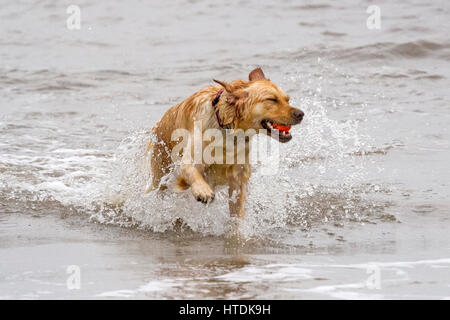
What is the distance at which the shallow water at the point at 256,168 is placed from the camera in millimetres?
5012

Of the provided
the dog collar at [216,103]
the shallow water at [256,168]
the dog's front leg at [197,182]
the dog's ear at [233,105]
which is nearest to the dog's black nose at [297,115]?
the dog's ear at [233,105]

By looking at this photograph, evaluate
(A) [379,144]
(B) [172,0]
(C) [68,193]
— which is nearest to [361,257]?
(C) [68,193]

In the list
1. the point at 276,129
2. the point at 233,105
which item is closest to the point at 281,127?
the point at 276,129

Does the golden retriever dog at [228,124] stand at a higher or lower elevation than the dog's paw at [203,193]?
higher

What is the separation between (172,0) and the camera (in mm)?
20406

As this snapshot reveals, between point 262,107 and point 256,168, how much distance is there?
2.23 meters

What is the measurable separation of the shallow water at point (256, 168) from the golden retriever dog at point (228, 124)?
47cm

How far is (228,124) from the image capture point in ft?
19.8

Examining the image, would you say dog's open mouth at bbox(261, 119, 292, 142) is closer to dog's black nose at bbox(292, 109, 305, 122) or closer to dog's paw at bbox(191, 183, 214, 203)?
dog's black nose at bbox(292, 109, 305, 122)

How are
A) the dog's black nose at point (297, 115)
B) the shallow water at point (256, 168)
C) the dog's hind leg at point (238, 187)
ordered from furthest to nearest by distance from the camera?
1. the dog's hind leg at point (238, 187)
2. the dog's black nose at point (297, 115)
3. the shallow water at point (256, 168)

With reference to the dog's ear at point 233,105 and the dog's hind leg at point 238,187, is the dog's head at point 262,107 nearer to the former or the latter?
the dog's ear at point 233,105

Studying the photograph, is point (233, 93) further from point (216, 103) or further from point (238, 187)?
point (238, 187)
